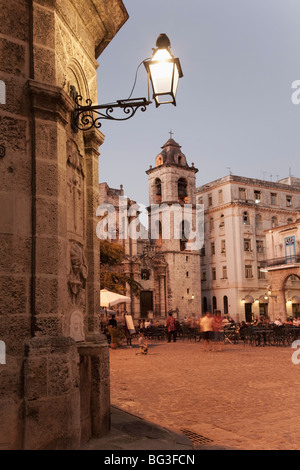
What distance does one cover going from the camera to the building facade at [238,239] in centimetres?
4681

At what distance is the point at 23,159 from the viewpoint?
4363 millimetres

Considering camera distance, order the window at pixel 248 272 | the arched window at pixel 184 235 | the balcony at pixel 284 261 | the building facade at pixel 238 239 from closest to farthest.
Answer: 1. the balcony at pixel 284 261
2. the arched window at pixel 184 235
3. the building facade at pixel 238 239
4. the window at pixel 248 272

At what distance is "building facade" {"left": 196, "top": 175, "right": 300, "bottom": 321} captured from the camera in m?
46.8

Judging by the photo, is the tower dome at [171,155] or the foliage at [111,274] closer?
the foliage at [111,274]

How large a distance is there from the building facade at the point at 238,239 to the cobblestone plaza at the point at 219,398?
33.4 metres

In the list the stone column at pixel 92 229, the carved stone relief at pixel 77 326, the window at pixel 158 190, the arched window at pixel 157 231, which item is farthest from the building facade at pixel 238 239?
the carved stone relief at pixel 77 326

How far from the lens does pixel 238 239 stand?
4712 cm

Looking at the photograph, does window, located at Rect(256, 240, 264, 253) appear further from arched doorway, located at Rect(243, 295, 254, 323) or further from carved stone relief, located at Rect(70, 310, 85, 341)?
carved stone relief, located at Rect(70, 310, 85, 341)

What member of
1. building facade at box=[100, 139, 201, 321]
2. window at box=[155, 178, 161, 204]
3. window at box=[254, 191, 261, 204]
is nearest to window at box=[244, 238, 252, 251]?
Answer: window at box=[254, 191, 261, 204]

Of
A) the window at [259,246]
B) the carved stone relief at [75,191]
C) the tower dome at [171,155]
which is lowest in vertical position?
the carved stone relief at [75,191]

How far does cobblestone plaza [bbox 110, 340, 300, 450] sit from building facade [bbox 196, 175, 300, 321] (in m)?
33.4

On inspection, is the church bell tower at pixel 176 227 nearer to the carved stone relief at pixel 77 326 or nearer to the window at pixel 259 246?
the window at pixel 259 246

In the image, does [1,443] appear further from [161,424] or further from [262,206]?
[262,206]
